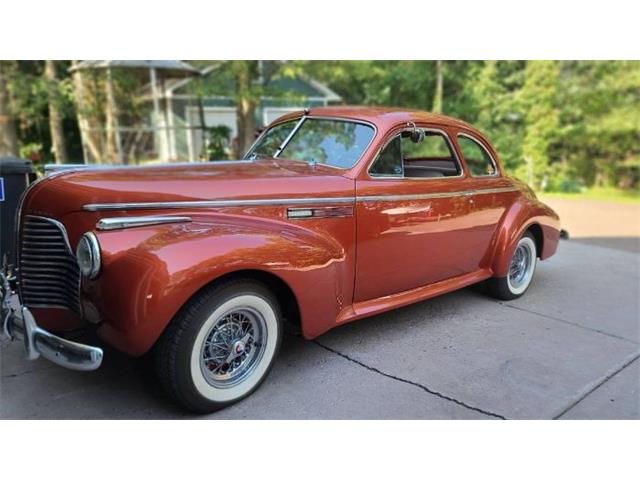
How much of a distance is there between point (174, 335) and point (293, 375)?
41.4 inches

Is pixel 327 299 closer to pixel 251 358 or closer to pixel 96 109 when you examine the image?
pixel 251 358

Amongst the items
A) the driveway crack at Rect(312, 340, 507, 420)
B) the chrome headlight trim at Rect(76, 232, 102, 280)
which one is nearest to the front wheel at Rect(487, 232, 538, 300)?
the driveway crack at Rect(312, 340, 507, 420)

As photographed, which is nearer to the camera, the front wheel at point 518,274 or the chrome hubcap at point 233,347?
the chrome hubcap at point 233,347

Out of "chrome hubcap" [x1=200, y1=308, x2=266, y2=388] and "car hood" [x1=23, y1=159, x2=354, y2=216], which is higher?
"car hood" [x1=23, y1=159, x2=354, y2=216]

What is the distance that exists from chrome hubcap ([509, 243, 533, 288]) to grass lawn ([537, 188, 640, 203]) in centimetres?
1159

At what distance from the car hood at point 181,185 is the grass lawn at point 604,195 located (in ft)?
46.9

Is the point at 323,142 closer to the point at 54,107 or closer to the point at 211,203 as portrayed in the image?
the point at 211,203

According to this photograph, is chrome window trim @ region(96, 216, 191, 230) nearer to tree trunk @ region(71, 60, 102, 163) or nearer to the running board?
the running board

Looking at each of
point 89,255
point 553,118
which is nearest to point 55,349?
point 89,255

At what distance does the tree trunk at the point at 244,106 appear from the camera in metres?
11.2

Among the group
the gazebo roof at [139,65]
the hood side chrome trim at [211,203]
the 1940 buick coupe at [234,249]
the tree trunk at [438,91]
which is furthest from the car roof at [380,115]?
the tree trunk at [438,91]

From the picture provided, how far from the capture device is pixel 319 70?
13.2 m

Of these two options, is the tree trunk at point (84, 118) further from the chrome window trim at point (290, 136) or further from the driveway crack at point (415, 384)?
the driveway crack at point (415, 384)

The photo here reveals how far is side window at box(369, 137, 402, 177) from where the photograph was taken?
3.86 meters
